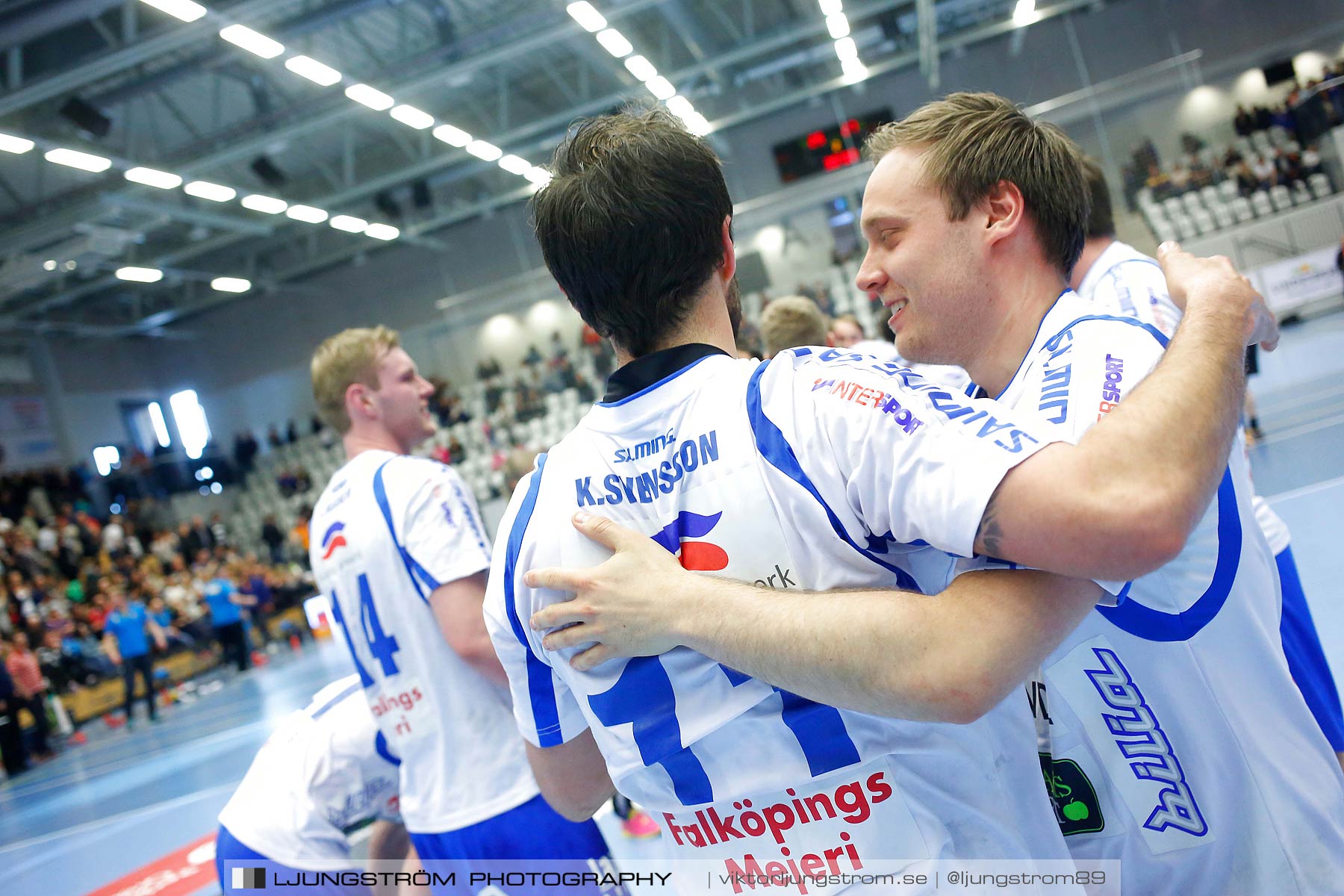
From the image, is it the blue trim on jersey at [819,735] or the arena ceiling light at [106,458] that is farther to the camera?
the arena ceiling light at [106,458]

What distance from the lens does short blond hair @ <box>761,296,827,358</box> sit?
13.3 ft

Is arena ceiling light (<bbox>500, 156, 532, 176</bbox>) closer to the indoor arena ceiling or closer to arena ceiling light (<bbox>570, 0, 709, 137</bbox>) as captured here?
the indoor arena ceiling

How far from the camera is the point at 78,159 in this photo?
12.7 meters

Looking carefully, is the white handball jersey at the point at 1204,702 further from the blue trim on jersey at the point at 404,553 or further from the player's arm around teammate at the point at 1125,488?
the blue trim on jersey at the point at 404,553

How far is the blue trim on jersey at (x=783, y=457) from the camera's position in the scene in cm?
108

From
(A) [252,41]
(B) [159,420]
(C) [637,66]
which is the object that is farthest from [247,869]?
(B) [159,420]

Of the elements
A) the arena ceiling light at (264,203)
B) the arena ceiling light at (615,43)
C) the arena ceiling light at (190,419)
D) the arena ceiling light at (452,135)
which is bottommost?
the arena ceiling light at (190,419)

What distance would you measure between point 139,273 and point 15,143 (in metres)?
7.07

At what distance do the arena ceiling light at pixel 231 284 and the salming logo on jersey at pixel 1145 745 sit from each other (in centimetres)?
2127

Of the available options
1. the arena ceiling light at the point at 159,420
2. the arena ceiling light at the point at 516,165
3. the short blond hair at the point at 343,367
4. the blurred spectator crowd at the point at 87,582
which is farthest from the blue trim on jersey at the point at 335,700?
the arena ceiling light at the point at 159,420

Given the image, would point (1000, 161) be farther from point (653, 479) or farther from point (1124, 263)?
point (1124, 263)

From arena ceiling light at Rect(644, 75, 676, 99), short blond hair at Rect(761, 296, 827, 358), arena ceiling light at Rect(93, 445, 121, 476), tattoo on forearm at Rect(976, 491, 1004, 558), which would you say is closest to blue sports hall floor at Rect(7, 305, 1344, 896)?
short blond hair at Rect(761, 296, 827, 358)

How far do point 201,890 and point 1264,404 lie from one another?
31.4 ft

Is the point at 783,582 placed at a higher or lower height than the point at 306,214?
lower
